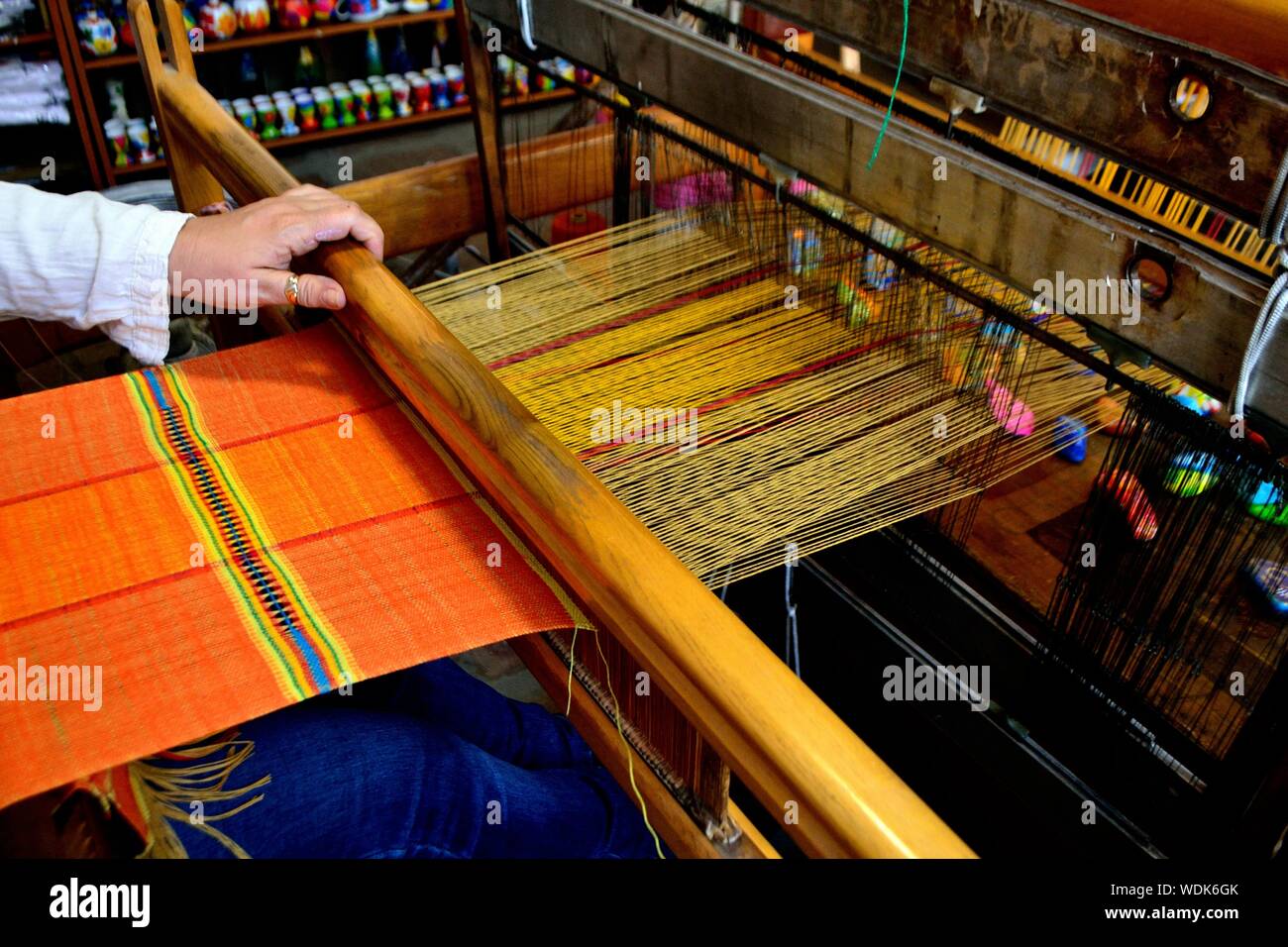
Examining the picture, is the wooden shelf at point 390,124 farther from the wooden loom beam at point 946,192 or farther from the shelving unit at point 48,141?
the wooden loom beam at point 946,192

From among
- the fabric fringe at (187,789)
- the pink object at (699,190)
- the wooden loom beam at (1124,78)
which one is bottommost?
the fabric fringe at (187,789)

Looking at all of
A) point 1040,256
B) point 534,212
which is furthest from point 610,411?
point 534,212

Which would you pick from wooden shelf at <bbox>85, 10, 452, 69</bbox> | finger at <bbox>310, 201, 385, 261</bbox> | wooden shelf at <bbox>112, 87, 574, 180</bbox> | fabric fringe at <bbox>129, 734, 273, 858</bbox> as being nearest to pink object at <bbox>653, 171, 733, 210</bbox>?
finger at <bbox>310, 201, 385, 261</bbox>

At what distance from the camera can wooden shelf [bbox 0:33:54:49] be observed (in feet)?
13.6

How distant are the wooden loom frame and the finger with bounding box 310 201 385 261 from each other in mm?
19

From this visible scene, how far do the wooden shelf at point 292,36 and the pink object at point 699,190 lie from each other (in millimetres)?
3363

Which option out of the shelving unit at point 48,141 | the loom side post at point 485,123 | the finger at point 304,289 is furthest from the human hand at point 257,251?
the shelving unit at point 48,141

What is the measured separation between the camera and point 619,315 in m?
1.76

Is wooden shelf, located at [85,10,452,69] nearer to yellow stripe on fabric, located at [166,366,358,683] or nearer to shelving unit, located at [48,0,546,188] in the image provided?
shelving unit, located at [48,0,546,188]

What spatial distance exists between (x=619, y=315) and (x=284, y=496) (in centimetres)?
73

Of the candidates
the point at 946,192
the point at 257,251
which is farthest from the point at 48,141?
the point at 946,192

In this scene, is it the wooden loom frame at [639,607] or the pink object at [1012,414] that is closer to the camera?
the wooden loom frame at [639,607]

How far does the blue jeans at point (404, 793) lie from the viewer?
108 centimetres
